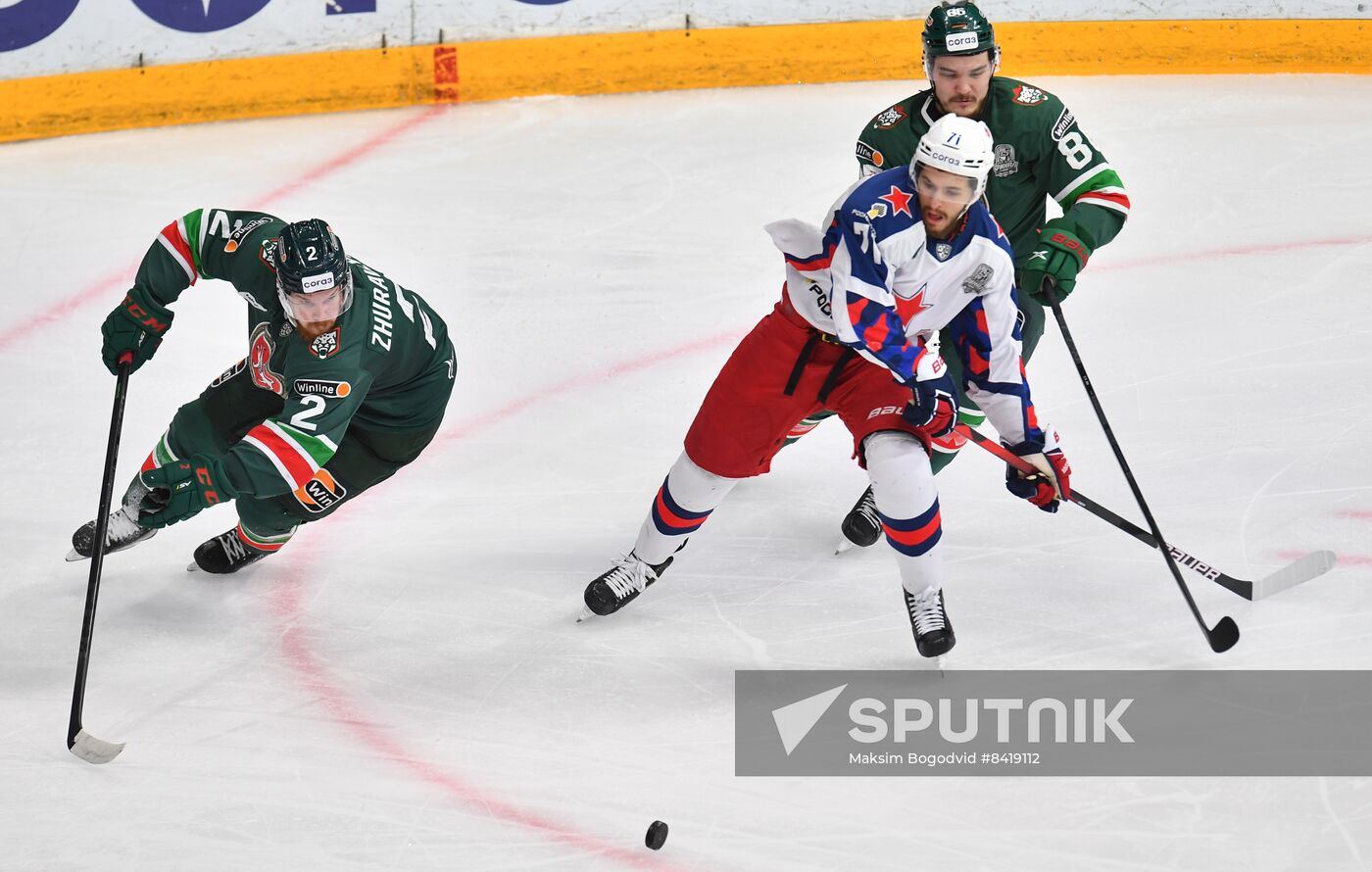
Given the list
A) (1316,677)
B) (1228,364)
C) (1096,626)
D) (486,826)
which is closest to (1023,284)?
(1096,626)

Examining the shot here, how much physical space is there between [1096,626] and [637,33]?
11.5ft

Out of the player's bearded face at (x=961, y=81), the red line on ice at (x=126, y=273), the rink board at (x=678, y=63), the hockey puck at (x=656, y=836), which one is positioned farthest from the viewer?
the rink board at (x=678, y=63)

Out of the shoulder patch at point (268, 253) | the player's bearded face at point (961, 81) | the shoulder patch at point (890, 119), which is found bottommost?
the shoulder patch at point (268, 253)

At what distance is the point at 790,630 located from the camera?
10.6ft

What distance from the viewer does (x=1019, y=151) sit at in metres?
3.29

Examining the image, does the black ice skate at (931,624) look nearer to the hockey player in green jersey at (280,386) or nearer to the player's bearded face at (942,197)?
the player's bearded face at (942,197)

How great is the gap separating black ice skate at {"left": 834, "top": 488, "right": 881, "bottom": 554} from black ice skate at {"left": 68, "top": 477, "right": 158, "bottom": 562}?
59.6 inches

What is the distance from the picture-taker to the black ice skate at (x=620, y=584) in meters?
3.22

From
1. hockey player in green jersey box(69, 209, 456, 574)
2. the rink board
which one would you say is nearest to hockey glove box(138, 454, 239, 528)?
hockey player in green jersey box(69, 209, 456, 574)

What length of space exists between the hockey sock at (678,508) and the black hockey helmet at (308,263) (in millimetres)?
767

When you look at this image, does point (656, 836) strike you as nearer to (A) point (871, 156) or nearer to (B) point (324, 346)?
(B) point (324, 346)

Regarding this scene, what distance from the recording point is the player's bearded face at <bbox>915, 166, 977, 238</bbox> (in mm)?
2759

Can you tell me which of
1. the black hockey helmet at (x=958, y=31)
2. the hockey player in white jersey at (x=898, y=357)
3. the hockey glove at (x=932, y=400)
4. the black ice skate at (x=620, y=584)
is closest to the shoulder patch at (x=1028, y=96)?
the black hockey helmet at (x=958, y=31)

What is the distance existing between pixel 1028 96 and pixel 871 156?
358 mm
